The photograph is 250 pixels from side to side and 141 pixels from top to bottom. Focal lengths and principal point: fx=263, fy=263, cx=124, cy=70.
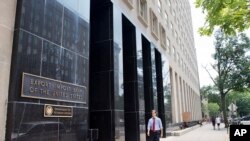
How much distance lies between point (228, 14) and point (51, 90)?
7.35 meters

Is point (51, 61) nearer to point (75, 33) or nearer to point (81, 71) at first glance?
point (81, 71)

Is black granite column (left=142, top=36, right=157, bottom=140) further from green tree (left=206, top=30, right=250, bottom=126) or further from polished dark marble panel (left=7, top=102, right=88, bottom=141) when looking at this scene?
green tree (left=206, top=30, right=250, bottom=126)

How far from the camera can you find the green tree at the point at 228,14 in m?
10.3

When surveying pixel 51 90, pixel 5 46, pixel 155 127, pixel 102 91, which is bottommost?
pixel 155 127

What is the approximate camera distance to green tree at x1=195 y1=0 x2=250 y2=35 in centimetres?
1029

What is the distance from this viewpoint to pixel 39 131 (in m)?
7.48

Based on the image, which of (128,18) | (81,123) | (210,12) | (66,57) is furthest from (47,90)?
(128,18)

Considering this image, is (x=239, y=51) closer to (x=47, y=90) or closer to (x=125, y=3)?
(x=125, y=3)

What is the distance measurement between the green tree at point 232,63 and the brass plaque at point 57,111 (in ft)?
122

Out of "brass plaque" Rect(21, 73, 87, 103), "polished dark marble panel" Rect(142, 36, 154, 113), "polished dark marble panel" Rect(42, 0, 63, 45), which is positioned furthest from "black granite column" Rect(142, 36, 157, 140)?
"polished dark marble panel" Rect(42, 0, 63, 45)

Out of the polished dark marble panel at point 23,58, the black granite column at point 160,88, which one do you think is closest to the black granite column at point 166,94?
the black granite column at point 160,88

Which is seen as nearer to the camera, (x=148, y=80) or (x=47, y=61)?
(x=47, y=61)

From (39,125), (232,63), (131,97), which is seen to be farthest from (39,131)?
(232,63)

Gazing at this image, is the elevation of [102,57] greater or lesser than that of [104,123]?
greater
